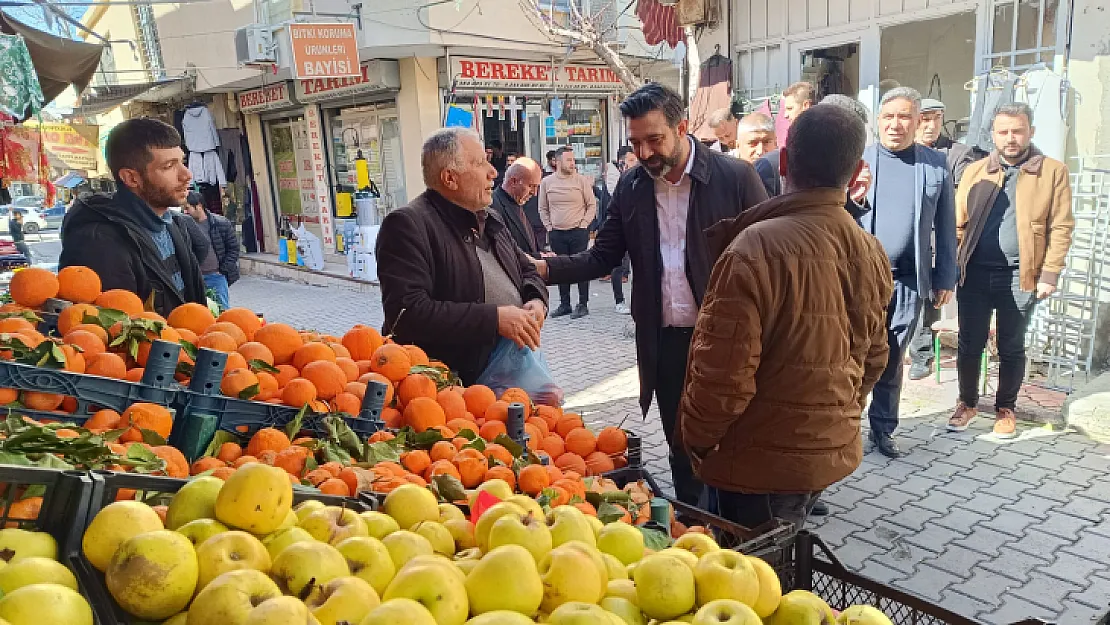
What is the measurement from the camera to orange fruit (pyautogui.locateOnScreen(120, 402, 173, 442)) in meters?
1.83

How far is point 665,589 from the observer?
1262mm

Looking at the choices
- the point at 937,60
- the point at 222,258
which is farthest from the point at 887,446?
the point at 937,60

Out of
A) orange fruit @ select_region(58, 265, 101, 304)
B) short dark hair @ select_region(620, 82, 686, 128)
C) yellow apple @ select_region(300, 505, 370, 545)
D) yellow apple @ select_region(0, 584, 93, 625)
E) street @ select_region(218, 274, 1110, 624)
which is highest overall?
short dark hair @ select_region(620, 82, 686, 128)

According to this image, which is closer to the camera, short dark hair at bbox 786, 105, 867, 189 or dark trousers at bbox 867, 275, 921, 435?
short dark hair at bbox 786, 105, 867, 189

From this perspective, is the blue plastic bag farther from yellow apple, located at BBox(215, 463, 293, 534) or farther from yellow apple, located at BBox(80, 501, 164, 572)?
yellow apple, located at BBox(80, 501, 164, 572)

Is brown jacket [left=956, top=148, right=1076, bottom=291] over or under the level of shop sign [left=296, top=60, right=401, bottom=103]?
under

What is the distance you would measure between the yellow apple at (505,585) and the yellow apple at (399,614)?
141 millimetres

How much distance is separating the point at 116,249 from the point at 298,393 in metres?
1.48

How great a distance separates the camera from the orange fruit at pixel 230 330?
2432mm

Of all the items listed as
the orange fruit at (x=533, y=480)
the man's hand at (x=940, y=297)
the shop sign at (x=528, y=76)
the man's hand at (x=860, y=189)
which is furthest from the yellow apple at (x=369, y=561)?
the shop sign at (x=528, y=76)

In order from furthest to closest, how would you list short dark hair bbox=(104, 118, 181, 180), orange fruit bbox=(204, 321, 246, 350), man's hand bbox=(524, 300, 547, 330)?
short dark hair bbox=(104, 118, 181, 180) → man's hand bbox=(524, 300, 547, 330) → orange fruit bbox=(204, 321, 246, 350)

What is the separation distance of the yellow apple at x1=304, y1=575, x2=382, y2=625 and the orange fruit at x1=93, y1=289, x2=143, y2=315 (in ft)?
5.91

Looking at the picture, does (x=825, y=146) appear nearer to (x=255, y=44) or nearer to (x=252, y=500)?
(x=252, y=500)

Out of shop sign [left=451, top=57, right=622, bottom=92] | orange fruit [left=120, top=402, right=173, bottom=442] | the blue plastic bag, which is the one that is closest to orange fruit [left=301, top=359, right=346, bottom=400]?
orange fruit [left=120, top=402, right=173, bottom=442]
